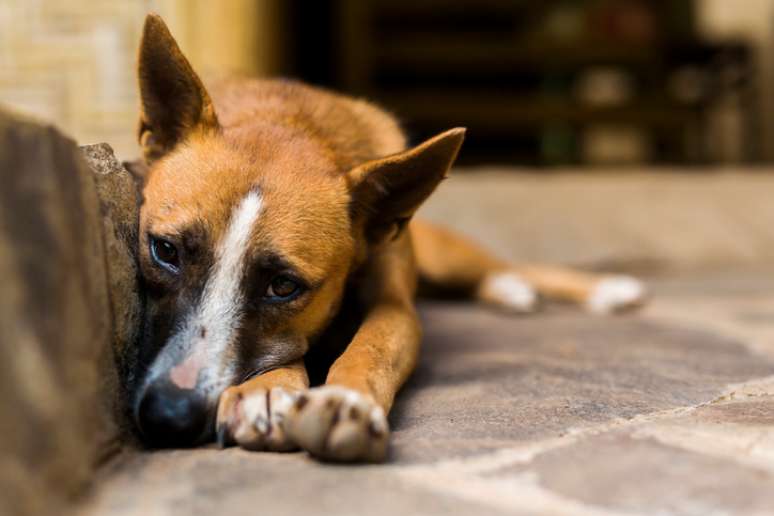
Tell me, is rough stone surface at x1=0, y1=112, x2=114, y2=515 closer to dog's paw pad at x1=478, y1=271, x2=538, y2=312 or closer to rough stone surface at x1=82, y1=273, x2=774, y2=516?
rough stone surface at x1=82, y1=273, x2=774, y2=516

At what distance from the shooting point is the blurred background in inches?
292

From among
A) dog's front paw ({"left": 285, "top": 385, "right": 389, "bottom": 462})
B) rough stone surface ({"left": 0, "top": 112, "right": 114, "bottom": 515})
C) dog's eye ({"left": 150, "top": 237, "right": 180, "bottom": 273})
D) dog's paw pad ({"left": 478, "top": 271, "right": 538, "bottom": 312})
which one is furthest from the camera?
dog's paw pad ({"left": 478, "top": 271, "right": 538, "bottom": 312})

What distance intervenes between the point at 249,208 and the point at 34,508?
0.91m

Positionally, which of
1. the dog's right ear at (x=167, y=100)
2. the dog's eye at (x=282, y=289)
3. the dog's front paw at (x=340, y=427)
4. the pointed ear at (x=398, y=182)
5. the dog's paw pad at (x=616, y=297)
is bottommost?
the dog's paw pad at (x=616, y=297)

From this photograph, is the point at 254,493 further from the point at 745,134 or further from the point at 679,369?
the point at 745,134

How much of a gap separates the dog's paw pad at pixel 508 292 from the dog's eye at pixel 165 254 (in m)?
2.06

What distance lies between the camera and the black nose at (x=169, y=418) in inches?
58.7

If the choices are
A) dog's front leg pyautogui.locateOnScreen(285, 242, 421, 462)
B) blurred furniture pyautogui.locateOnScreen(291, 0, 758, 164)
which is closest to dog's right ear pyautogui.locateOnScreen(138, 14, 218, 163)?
dog's front leg pyautogui.locateOnScreen(285, 242, 421, 462)

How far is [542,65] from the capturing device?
803 centimetres

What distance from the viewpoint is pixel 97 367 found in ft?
4.51

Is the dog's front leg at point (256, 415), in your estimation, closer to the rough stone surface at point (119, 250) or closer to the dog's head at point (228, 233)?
the dog's head at point (228, 233)

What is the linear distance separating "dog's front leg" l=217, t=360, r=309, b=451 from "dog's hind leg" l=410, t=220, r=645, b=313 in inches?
76.5

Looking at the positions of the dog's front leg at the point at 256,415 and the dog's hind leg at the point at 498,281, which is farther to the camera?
the dog's hind leg at the point at 498,281

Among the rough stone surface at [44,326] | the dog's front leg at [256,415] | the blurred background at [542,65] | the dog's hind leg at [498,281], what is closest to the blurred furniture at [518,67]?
the blurred background at [542,65]
